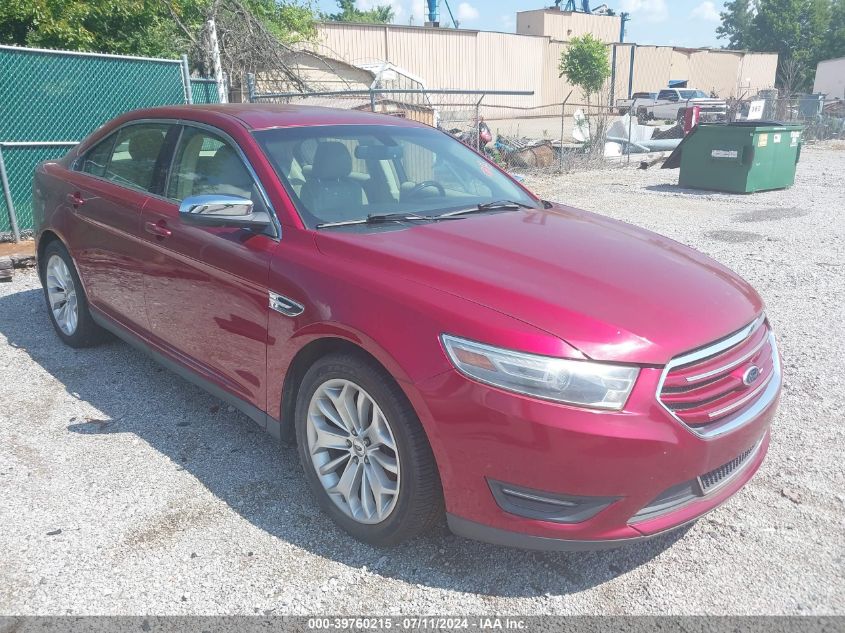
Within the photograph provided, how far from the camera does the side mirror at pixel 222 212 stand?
10.1 ft

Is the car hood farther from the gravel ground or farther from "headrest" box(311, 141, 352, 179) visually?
the gravel ground

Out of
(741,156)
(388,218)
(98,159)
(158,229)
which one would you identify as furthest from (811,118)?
(158,229)

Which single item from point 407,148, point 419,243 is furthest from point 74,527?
point 407,148

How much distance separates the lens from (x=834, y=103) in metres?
29.9

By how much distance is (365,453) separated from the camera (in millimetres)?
2783

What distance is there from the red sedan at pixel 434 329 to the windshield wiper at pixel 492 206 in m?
0.02

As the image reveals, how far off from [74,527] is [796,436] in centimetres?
371

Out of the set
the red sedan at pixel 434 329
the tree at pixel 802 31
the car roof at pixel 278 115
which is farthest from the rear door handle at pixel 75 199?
the tree at pixel 802 31

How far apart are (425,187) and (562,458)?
6.18 ft

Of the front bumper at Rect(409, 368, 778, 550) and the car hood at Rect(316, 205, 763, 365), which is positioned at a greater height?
the car hood at Rect(316, 205, 763, 365)

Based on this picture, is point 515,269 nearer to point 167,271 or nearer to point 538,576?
point 538,576

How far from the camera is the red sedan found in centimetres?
230

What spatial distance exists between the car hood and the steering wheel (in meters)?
0.36

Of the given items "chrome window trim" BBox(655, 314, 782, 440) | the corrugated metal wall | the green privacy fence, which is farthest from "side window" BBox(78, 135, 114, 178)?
the corrugated metal wall
